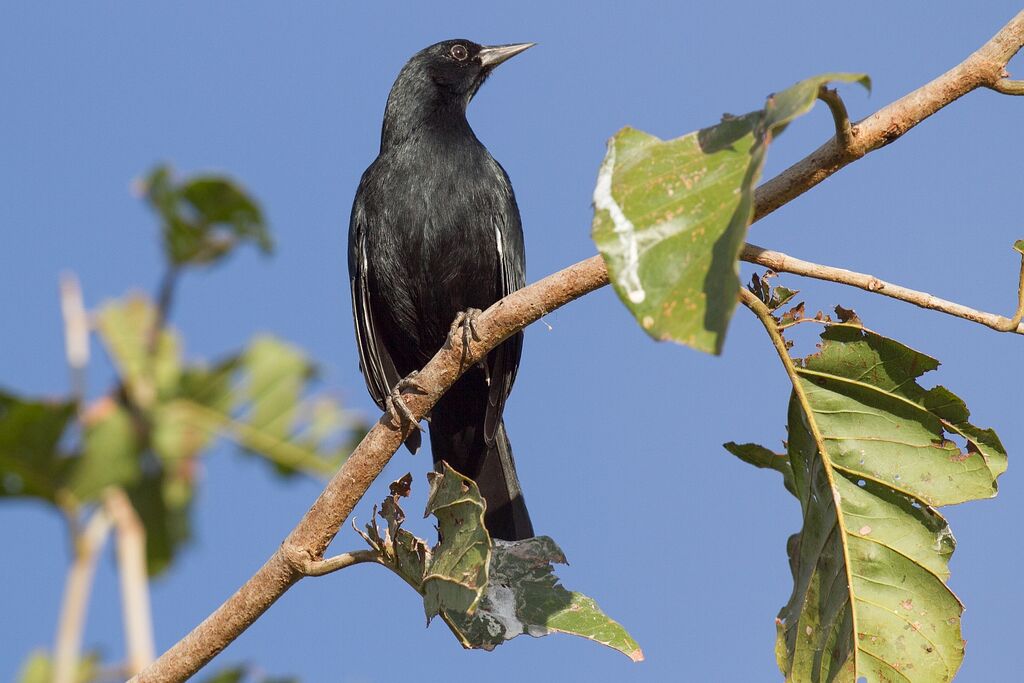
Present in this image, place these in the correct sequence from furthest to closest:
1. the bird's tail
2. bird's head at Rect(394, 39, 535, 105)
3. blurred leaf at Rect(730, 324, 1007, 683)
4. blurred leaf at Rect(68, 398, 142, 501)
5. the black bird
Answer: bird's head at Rect(394, 39, 535, 105)
the black bird
the bird's tail
blurred leaf at Rect(730, 324, 1007, 683)
blurred leaf at Rect(68, 398, 142, 501)

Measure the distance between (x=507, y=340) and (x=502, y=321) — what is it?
158 cm

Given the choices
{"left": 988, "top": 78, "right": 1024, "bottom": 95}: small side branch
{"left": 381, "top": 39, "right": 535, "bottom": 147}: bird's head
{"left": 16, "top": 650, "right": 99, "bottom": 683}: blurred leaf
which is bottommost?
{"left": 16, "top": 650, "right": 99, "bottom": 683}: blurred leaf

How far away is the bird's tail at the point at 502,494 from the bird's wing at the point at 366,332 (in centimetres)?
48

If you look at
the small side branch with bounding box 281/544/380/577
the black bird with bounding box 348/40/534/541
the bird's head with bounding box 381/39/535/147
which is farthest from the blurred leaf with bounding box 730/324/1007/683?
the bird's head with bounding box 381/39/535/147

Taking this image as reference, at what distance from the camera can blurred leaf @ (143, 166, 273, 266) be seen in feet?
2.03

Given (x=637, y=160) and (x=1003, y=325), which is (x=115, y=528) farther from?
(x=1003, y=325)

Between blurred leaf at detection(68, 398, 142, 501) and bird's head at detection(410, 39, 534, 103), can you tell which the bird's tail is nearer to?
bird's head at detection(410, 39, 534, 103)

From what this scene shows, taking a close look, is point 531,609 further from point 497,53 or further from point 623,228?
point 497,53

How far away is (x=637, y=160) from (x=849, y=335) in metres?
1.00

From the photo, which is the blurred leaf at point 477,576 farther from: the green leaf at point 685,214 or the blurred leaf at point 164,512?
the blurred leaf at point 164,512

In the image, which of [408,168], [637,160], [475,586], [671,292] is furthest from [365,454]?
[408,168]

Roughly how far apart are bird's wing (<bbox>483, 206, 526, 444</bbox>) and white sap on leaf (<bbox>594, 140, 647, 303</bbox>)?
222 centimetres

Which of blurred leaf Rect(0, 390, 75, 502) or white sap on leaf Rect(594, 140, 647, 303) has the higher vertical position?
white sap on leaf Rect(594, 140, 647, 303)

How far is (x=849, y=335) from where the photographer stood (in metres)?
2.49
